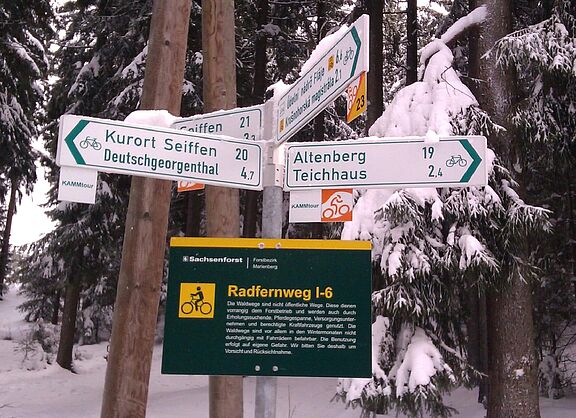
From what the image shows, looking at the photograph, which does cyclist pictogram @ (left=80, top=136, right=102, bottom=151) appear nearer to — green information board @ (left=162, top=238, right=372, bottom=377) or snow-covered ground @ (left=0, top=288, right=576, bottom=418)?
green information board @ (left=162, top=238, right=372, bottom=377)

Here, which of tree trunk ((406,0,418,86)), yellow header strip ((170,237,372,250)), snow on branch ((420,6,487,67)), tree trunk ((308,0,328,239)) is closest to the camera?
yellow header strip ((170,237,372,250))

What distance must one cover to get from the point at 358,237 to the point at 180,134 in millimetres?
5061

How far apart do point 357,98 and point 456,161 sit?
68 cm

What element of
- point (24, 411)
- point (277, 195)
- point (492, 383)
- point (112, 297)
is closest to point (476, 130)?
point (492, 383)

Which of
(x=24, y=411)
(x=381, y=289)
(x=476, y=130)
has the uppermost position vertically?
(x=476, y=130)

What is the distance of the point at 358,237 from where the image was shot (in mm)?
7730

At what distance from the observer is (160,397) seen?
14344 mm

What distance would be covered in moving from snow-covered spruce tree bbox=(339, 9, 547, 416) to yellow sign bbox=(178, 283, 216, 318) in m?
4.68

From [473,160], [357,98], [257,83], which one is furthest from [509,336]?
[257,83]

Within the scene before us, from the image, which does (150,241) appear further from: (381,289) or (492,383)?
(492,383)

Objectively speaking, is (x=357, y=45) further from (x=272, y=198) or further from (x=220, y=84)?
(x=220, y=84)

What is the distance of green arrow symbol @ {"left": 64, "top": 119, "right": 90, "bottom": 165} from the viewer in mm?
2719

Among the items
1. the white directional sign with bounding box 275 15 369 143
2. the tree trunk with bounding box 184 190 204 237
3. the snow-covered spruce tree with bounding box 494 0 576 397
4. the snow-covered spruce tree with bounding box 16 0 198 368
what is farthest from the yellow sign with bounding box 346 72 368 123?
the tree trunk with bounding box 184 190 204 237

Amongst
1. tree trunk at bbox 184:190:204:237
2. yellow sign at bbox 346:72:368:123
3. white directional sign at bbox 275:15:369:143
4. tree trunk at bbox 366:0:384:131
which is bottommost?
yellow sign at bbox 346:72:368:123
